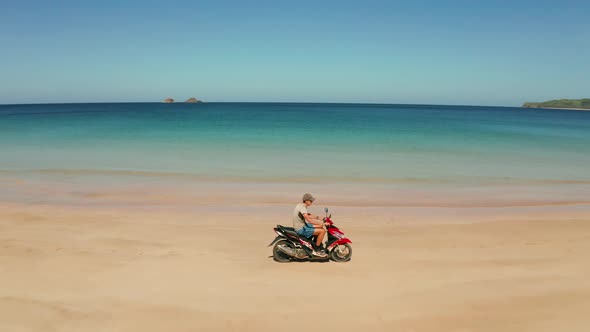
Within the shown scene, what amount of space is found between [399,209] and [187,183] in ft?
29.3

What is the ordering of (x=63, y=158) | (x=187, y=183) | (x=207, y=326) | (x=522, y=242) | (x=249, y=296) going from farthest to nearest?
(x=63, y=158) → (x=187, y=183) → (x=522, y=242) → (x=249, y=296) → (x=207, y=326)

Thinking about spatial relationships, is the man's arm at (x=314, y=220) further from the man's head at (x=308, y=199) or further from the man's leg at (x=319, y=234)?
the man's head at (x=308, y=199)

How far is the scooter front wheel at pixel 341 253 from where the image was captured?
8.30 m

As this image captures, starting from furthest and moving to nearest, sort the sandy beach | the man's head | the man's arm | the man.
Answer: the man, the man's arm, the man's head, the sandy beach

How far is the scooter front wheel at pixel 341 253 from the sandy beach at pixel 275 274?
160 mm

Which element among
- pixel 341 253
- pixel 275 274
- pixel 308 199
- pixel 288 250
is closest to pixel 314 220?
pixel 308 199

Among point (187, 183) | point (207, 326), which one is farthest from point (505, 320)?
point (187, 183)

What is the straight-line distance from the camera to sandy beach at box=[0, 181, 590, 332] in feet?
19.5

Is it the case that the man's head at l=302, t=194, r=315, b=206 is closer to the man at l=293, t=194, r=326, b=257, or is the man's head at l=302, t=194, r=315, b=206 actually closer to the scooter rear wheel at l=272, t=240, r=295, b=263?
the man at l=293, t=194, r=326, b=257

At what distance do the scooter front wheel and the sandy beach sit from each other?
0.53 ft

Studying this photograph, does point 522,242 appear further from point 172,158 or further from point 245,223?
point 172,158

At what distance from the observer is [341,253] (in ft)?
27.4

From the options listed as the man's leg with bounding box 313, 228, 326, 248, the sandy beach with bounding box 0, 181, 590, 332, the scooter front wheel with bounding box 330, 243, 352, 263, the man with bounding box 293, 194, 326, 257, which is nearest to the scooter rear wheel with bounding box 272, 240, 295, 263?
the sandy beach with bounding box 0, 181, 590, 332

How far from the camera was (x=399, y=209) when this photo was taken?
42.9 feet
